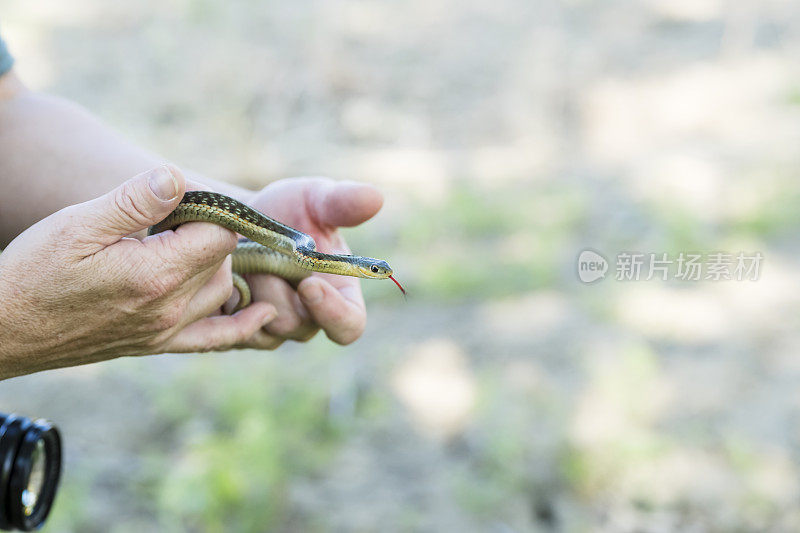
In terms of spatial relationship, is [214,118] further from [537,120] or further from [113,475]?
[113,475]

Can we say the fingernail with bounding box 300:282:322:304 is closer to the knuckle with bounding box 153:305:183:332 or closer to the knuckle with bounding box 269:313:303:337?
the knuckle with bounding box 269:313:303:337

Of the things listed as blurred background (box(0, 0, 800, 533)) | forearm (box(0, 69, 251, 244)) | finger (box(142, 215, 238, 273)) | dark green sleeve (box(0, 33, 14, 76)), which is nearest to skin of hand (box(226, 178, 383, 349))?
finger (box(142, 215, 238, 273))

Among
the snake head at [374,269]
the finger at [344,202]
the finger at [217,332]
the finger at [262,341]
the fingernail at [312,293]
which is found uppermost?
A: the finger at [344,202]

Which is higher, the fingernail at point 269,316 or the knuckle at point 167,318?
the fingernail at point 269,316

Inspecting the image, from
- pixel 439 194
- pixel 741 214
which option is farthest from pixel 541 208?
pixel 741 214

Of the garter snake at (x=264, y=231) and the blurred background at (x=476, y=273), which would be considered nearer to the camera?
the garter snake at (x=264, y=231)

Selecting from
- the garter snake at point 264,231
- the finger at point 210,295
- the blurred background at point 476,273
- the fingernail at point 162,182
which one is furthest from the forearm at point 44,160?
the blurred background at point 476,273

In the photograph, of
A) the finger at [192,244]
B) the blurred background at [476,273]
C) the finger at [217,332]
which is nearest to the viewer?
the finger at [192,244]

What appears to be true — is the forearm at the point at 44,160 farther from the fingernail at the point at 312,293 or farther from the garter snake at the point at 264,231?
the fingernail at the point at 312,293
